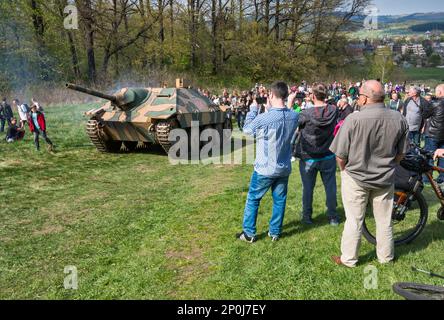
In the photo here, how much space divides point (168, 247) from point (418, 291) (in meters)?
2.72

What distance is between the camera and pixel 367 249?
4.55 metres

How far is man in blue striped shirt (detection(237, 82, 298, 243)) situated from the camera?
441cm

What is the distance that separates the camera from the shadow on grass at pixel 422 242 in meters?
4.35

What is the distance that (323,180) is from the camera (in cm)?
536

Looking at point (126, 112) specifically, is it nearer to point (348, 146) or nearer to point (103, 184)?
point (103, 184)

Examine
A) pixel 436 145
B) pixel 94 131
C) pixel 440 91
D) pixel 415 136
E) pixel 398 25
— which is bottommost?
pixel 415 136

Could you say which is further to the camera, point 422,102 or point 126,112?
point 126,112

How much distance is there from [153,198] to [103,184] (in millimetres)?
1581
